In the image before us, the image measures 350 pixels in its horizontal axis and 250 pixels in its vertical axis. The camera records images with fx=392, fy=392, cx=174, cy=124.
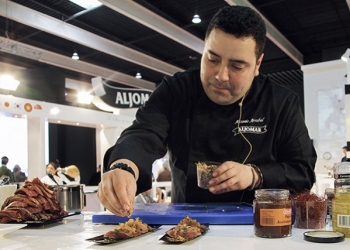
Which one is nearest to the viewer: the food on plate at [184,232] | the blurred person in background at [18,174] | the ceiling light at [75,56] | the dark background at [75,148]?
the food on plate at [184,232]

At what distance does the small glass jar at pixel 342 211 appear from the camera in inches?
33.2

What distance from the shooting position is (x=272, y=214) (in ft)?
2.79

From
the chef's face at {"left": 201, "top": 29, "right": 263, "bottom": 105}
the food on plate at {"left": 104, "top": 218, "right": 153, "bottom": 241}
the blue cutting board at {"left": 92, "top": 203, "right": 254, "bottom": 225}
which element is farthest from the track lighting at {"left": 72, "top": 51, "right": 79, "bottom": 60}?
the food on plate at {"left": 104, "top": 218, "right": 153, "bottom": 241}

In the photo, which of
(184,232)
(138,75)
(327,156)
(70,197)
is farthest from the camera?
(138,75)

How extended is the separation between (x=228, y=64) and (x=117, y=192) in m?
0.57

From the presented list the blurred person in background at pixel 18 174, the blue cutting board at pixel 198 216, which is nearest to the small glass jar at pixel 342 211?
the blue cutting board at pixel 198 216

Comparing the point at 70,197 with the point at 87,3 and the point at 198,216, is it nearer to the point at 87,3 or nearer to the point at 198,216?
Result: the point at 198,216

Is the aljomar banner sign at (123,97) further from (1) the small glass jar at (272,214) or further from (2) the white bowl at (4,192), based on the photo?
(1) the small glass jar at (272,214)

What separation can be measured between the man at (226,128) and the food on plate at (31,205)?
0.23m

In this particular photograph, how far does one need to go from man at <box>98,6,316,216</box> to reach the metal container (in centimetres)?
33

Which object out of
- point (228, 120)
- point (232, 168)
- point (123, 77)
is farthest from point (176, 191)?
point (123, 77)

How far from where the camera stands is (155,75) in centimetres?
1159

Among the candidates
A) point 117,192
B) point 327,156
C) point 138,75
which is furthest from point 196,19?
point 117,192

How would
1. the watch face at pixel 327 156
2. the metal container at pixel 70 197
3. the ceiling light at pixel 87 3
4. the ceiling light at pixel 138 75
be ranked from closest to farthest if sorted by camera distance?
the metal container at pixel 70 197 < the ceiling light at pixel 87 3 < the watch face at pixel 327 156 < the ceiling light at pixel 138 75
